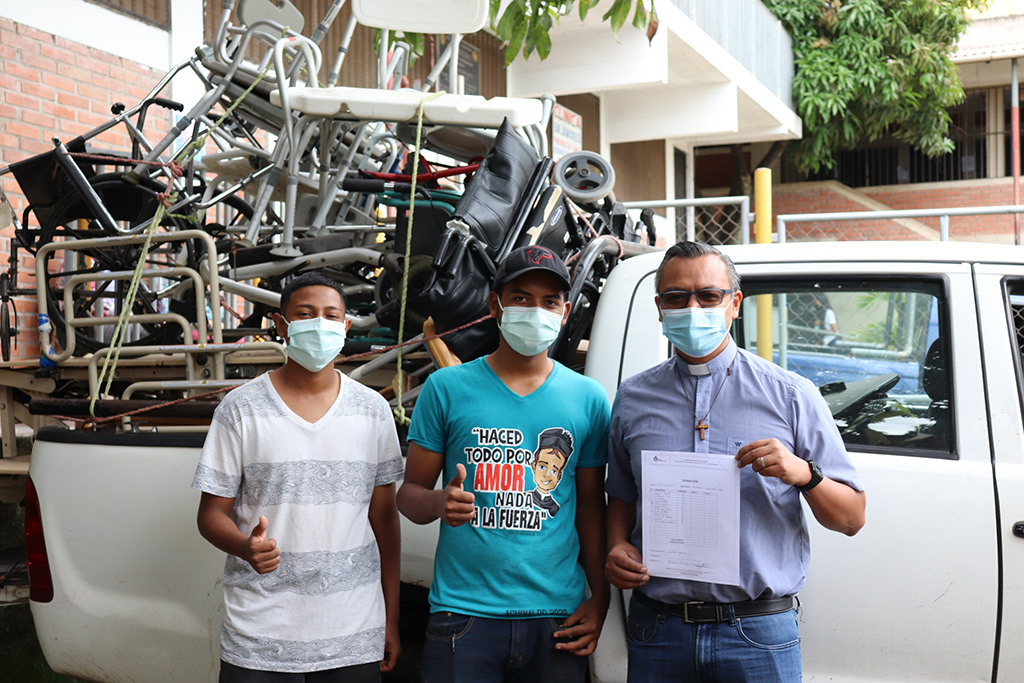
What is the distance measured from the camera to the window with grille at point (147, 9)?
716 centimetres

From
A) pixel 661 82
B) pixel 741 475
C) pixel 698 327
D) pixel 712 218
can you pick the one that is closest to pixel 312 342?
pixel 698 327

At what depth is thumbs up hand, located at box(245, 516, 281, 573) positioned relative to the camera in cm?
195

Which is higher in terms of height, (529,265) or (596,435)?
(529,265)

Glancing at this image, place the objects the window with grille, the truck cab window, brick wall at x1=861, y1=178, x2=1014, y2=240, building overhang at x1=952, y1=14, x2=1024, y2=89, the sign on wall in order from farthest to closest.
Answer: brick wall at x1=861, y1=178, x2=1014, y2=240 → building overhang at x1=952, y1=14, x2=1024, y2=89 → the sign on wall → the window with grille → the truck cab window

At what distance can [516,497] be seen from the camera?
6.77ft

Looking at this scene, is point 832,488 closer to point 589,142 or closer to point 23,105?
point 23,105

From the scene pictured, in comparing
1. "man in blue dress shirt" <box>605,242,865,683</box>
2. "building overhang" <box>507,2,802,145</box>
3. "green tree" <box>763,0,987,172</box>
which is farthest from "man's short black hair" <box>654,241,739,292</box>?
"green tree" <box>763,0,987,172</box>

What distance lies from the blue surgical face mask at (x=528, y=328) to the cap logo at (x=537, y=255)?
0.11 metres

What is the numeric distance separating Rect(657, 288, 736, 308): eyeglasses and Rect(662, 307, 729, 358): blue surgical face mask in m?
0.01

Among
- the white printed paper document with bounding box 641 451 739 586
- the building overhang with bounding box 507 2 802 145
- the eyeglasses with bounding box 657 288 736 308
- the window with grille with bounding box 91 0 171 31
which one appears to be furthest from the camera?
the building overhang with bounding box 507 2 802 145

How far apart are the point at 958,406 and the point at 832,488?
682mm

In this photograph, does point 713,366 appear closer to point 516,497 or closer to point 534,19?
point 516,497

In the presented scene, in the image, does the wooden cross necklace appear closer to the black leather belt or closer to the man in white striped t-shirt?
the black leather belt

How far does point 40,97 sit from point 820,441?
662 centimetres
